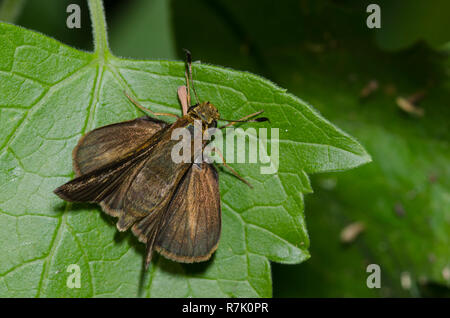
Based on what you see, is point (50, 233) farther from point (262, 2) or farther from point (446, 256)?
point (446, 256)

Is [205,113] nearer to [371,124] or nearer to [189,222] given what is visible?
[189,222]

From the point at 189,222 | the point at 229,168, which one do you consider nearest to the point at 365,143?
the point at 229,168

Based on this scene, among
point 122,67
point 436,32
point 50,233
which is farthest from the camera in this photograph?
point 436,32

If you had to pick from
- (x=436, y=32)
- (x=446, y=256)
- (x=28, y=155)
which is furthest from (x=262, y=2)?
(x=446, y=256)

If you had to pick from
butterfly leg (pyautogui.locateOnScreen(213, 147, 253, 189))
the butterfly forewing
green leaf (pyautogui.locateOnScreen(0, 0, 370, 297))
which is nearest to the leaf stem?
green leaf (pyautogui.locateOnScreen(0, 0, 370, 297))

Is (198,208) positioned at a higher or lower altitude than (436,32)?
lower

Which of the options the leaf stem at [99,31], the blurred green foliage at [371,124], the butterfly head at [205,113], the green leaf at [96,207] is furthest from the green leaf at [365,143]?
the leaf stem at [99,31]

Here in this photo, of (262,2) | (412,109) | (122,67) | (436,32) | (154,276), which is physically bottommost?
(154,276)

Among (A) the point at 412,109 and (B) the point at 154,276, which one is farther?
(A) the point at 412,109
